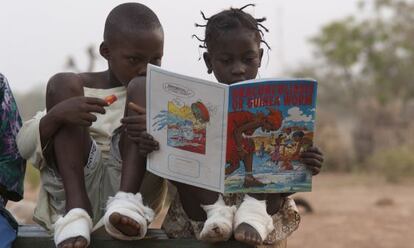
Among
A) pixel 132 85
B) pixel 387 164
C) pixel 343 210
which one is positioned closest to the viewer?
pixel 132 85

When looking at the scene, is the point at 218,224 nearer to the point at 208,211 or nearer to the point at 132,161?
the point at 208,211

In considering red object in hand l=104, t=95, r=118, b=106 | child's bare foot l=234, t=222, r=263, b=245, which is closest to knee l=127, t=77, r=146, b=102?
red object in hand l=104, t=95, r=118, b=106

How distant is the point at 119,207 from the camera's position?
2180mm

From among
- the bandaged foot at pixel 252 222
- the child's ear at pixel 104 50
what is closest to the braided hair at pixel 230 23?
the child's ear at pixel 104 50

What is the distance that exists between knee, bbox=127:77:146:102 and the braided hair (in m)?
0.40

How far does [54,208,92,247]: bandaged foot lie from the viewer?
215 centimetres

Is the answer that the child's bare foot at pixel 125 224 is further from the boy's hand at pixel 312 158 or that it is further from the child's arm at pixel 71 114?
the boy's hand at pixel 312 158

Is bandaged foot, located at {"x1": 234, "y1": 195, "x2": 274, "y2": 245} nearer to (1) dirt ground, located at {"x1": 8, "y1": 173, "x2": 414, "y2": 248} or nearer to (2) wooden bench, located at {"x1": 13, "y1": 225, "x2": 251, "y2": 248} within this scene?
(2) wooden bench, located at {"x1": 13, "y1": 225, "x2": 251, "y2": 248}

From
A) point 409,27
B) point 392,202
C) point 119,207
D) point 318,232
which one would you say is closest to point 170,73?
point 119,207

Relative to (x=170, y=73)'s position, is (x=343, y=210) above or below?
below

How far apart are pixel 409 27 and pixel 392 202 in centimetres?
1268

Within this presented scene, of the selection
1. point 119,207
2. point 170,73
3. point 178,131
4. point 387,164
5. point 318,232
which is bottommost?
point 387,164

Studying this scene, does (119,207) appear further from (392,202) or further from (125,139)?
(392,202)

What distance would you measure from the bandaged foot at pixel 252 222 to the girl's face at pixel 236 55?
49 cm
